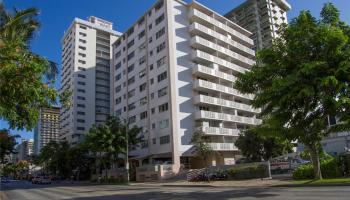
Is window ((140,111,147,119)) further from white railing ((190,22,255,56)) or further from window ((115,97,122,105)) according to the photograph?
white railing ((190,22,255,56))

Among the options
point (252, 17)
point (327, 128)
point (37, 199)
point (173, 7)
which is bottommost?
point (37, 199)

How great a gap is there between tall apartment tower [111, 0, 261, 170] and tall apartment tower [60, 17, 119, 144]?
40.1 metres

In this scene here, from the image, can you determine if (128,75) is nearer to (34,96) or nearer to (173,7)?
(173,7)

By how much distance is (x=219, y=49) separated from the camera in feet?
209

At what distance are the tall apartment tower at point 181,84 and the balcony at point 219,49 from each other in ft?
0.44

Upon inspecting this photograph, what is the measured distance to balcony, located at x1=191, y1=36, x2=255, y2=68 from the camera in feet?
196

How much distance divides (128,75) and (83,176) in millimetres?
27047

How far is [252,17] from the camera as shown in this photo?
11194cm

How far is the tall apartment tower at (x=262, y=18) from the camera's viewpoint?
108062 millimetres

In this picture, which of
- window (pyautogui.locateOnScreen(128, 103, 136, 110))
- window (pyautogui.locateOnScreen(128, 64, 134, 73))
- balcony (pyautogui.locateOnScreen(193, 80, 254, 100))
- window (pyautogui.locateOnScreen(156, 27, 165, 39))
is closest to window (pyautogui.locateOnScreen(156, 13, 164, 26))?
window (pyautogui.locateOnScreen(156, 27, 165, 39))

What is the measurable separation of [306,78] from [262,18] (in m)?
96.3

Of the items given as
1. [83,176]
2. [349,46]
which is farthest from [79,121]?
[349,46]

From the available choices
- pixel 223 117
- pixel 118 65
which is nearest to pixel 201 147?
pixel 223 117

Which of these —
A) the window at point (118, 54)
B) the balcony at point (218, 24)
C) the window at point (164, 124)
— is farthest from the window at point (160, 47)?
the window at point (118, 54)
